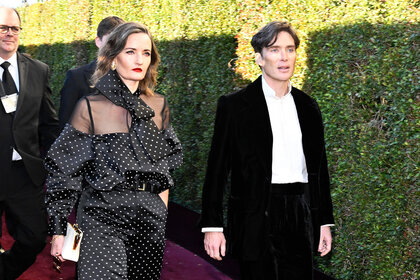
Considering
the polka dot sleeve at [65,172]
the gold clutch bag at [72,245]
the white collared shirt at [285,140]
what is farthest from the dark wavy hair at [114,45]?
the gold clutch bag at [72,245]

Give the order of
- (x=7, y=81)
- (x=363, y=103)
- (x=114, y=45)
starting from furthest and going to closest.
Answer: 1. (x=7, y=81)
2. (x=363, y=103)
3. (x=114, y=45)

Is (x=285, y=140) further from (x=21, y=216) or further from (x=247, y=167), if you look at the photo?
(x=21, y=216)

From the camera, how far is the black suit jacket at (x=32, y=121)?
5.56 metres

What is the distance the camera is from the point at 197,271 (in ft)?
23.8

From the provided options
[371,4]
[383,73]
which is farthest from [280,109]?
[371,4]

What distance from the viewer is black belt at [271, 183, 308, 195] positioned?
13.1ft

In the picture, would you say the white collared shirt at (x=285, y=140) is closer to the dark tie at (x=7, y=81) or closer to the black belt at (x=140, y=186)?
the black belt at (x=140, y=186)

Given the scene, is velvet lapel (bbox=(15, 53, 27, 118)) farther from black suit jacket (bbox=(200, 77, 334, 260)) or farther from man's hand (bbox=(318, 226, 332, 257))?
man's hand (bbox=(318, 226, 332, 257))

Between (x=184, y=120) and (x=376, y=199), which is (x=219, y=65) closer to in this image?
(x=184, y=120)

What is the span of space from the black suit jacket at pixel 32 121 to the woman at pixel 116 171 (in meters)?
1.48

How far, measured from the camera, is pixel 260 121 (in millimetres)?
4117

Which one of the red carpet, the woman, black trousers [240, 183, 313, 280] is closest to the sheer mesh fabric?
the woman

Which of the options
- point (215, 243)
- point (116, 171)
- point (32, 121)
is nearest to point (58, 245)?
point (116, 171)

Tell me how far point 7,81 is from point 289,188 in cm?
274
